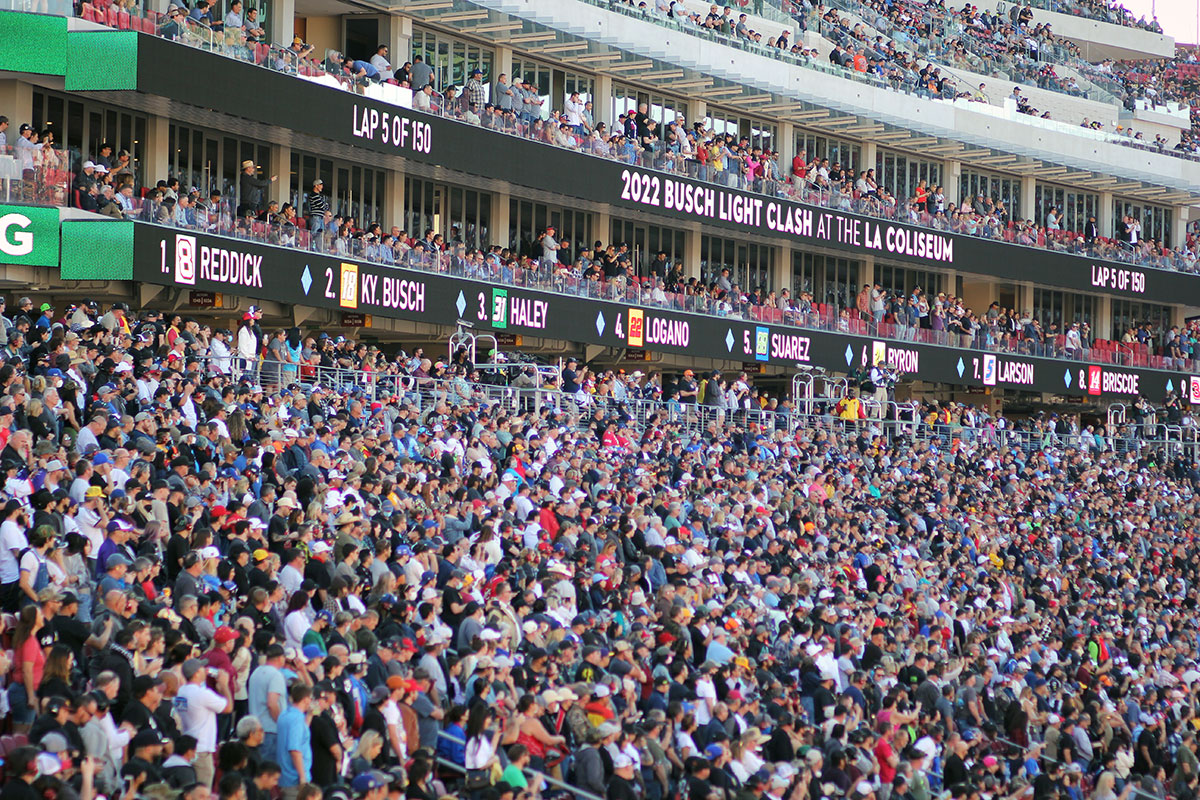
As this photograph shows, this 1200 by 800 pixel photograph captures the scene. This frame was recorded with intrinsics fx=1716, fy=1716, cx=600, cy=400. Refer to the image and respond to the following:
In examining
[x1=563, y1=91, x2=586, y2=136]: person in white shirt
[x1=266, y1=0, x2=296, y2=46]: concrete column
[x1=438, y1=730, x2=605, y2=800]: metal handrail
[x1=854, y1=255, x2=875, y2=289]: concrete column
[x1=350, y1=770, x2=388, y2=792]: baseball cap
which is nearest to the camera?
[x1=350, y1=770, x2=388, y2=792]: baseball cap

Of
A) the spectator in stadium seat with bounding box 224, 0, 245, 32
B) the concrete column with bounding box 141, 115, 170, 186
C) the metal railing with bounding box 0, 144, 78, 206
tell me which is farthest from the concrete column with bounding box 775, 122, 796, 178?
the metal railing with bounding box 0, 144, 78, 206

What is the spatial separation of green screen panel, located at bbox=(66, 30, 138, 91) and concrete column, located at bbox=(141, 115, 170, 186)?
11.4 feet

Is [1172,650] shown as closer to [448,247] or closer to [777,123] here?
[448,247]

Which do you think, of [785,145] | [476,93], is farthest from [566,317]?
[785,145]

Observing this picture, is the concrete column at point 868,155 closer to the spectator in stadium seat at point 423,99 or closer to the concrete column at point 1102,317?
the concrete column at point 1102,317

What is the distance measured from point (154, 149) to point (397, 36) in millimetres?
6168

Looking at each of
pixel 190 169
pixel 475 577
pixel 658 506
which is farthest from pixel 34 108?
pixel 475 577

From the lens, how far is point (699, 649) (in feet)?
47.3

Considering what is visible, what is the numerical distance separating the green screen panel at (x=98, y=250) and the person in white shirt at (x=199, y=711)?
1496 cm

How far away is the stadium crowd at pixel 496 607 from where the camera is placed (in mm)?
9453

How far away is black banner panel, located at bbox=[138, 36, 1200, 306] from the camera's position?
82.1 feet

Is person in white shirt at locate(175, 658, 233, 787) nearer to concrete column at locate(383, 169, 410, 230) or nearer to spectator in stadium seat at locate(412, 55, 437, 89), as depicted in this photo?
spectator in stadium seat at locate(412, 55, 437, 89)

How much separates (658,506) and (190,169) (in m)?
12.3

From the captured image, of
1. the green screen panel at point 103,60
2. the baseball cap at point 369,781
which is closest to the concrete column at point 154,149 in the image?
the green screen panel at point 103,60
